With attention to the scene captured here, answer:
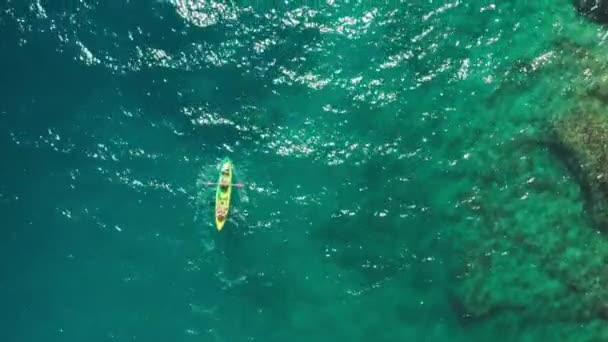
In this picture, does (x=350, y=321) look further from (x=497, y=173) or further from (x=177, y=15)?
(x=177, y=15)

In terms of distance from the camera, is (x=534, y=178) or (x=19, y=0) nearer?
(x=534, y=178)

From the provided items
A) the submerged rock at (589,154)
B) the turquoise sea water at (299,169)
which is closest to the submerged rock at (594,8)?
the turquoise sea water at (299,169)

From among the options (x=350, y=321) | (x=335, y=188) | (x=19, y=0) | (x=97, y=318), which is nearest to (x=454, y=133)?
(x=335, y=188)

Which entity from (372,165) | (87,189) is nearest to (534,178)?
(372,165)

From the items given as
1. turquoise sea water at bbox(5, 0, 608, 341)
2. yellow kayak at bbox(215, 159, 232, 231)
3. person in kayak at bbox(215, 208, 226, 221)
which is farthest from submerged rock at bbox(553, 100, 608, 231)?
person in kayak at bbox(215, 208, 226, 221)

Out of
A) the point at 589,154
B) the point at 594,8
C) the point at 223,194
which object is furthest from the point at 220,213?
the point at 594,8

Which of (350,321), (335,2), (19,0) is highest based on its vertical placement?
→ (19,0)

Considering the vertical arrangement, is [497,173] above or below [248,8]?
below
